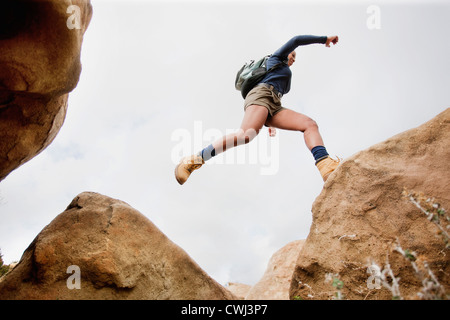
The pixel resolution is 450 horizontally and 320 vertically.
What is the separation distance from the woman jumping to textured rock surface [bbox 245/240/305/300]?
143 inches

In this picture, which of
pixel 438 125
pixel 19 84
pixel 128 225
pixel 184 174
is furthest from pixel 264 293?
pixel 19 84

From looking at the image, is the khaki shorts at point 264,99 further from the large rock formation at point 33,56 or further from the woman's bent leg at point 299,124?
the large rock formation at point 33,56

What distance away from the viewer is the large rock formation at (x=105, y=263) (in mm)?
2529

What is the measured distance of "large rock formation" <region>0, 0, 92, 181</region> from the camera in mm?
2842

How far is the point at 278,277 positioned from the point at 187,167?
4.01m

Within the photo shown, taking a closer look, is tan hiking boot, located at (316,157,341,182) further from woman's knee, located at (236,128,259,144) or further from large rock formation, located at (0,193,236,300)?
large rock formation, located at (0,193,236,300)

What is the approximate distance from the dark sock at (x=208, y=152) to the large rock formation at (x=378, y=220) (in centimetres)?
139

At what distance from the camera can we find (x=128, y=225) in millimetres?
2934

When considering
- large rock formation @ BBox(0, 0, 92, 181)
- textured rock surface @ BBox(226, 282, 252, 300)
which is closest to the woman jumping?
large rock formation @ BBox(0, 0, 92, 181)

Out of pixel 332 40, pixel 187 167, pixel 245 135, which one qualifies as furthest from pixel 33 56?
pixel 332 40

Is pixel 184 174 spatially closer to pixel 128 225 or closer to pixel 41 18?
pixel 128 225

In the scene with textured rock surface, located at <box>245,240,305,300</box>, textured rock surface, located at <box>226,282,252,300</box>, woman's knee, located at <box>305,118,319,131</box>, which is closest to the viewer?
woman's knee, located at <box>305,118,319,131</box>

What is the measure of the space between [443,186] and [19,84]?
4184mm
